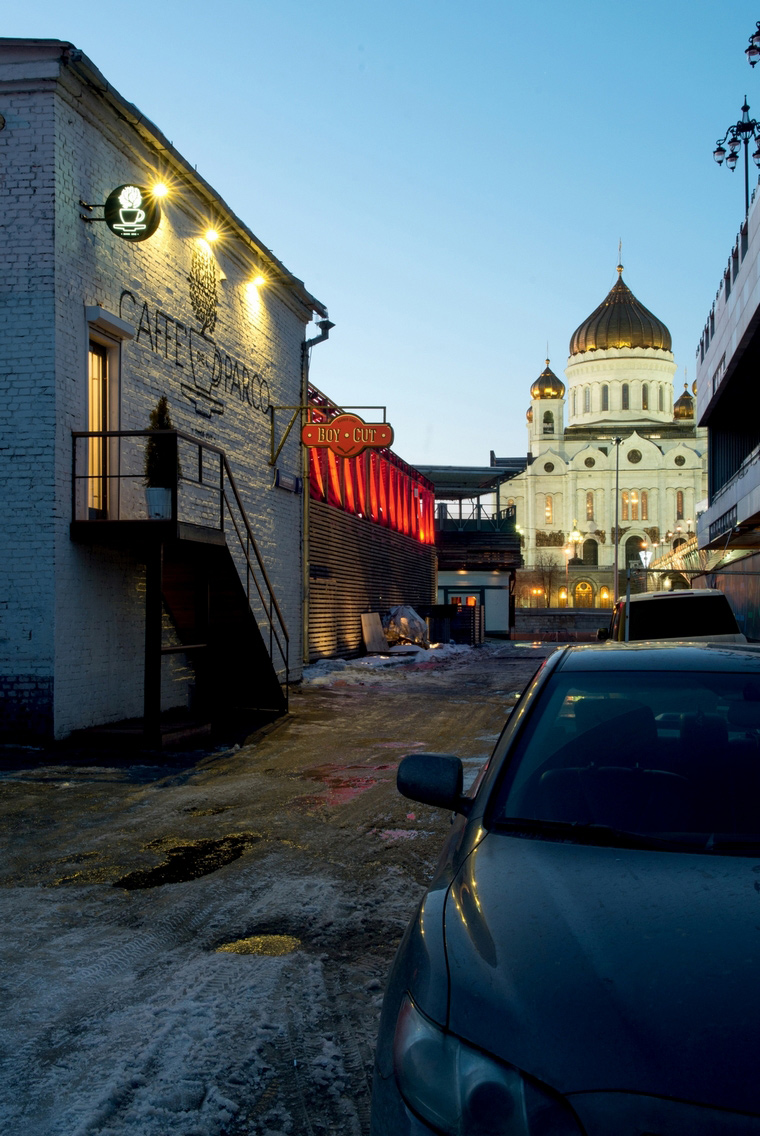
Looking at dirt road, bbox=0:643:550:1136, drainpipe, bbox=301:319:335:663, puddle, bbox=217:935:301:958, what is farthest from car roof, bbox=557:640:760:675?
drainpipe, bbox=301:319:335:663

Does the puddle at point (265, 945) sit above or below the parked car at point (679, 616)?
below

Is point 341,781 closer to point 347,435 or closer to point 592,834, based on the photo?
point 592,834

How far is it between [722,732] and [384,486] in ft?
92.9

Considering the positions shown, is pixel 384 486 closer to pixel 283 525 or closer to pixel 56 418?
pixel 283 525

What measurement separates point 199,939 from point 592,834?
263cm

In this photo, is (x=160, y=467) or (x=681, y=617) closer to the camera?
(x=681, y=617)

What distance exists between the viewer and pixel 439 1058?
1974 millimetres

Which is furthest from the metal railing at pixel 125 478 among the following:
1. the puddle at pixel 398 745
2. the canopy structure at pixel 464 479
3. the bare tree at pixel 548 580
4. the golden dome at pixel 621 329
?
the golden dome at pixel 621 329

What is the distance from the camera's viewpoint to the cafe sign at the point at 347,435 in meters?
17.3

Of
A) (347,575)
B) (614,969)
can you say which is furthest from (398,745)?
(347,575)

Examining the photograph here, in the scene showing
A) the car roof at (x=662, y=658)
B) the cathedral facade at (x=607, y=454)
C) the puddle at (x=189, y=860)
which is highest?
the cathedral facade at (x=607, y=454)

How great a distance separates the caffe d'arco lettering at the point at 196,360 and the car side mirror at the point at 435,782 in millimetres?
10438

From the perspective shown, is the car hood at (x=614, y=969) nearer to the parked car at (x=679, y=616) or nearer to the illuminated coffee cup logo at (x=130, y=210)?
the parked car at (x=679, y=616)

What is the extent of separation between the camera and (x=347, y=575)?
25562 mm
